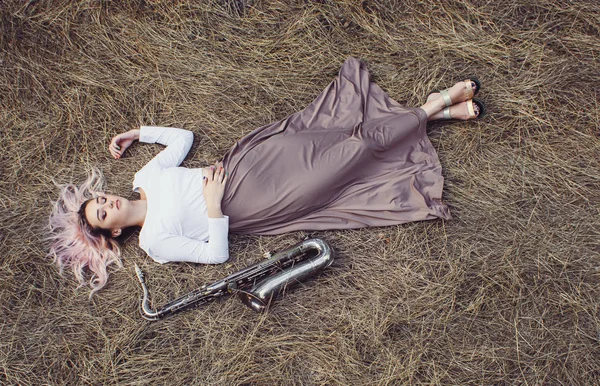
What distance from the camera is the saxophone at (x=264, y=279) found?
3.42 metres

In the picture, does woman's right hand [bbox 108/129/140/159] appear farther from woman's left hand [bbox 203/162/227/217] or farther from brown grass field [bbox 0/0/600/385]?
woman's left hand [bbox 203/162/227/217]

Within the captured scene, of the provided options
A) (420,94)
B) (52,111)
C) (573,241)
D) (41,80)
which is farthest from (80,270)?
(573,241)

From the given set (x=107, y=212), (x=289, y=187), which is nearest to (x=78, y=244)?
(x=107, y=212)

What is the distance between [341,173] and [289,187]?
453 millimetres

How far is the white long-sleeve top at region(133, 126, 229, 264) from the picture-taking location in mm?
3383

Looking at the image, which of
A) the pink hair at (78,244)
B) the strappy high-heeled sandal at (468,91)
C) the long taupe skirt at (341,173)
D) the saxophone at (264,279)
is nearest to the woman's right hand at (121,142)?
the pink hair at (78,244)

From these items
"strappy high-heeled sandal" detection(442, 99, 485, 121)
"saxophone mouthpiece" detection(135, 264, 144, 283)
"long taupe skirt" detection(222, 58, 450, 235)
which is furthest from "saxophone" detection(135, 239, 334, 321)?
"strappy high-heeled sandal" detection(442, 99, 485, 121)

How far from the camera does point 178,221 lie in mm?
3410

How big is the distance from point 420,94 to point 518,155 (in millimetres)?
1027

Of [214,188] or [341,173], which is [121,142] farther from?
[341,173]

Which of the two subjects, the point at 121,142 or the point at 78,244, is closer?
the point at 78,244

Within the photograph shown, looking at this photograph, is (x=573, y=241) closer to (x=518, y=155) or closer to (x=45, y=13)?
(x=518, y=155)

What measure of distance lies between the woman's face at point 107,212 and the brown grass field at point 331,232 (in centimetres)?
45

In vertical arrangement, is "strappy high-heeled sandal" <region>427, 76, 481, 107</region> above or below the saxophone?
above
